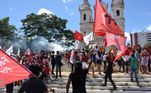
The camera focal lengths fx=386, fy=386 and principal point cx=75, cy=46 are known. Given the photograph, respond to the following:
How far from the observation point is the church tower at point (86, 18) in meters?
91.4

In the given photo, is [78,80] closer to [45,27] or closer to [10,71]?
[10,71]

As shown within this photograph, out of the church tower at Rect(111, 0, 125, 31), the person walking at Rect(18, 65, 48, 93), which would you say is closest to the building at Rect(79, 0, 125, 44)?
the church tower at Rect(111, 0, 125, 31)

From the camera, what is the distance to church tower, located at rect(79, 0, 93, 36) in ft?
300

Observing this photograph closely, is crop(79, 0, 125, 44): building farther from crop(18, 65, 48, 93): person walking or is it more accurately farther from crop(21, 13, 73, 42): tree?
crop(18, 65, 48, 93): person walking

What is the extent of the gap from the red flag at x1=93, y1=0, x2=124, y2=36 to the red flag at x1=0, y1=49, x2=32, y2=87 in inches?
299

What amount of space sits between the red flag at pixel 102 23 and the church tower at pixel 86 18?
76.9 m

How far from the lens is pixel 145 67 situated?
765 inches

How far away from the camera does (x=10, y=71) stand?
6.39 meters

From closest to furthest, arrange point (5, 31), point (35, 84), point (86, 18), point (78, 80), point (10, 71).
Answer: point (10, 71) → point (35, 84) → point (78, 80) → point (5, 31) → point (86, 18)

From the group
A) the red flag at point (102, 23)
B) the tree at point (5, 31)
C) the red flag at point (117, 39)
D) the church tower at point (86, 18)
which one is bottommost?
the red flag at point (117, 39)

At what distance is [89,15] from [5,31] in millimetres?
36919

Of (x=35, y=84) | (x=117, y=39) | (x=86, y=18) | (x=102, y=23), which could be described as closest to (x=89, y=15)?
(x=86, y=18)

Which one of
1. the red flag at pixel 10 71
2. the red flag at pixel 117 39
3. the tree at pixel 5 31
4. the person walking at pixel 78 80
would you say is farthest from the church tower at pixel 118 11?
the red flag at pixel 10 71

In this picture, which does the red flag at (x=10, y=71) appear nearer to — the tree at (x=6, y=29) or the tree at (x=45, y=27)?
the tree at (x=6, y=29)
